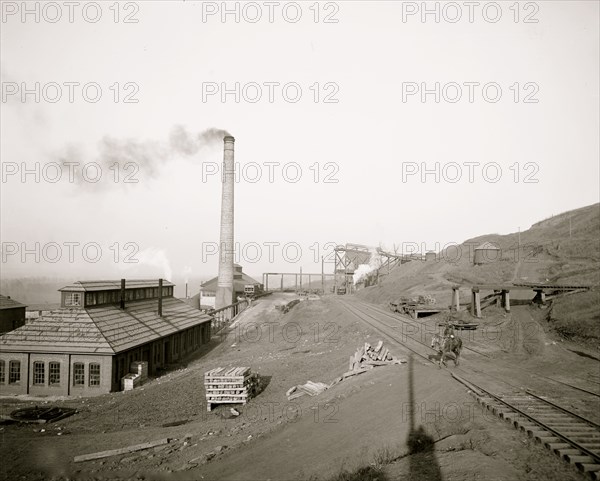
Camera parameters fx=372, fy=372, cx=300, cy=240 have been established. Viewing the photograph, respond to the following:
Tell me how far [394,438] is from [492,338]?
1550cm

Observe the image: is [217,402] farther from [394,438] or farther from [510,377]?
[510,377]

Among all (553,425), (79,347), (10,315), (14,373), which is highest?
(553,425)

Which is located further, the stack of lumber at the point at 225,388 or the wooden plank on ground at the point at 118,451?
the stack of lumber at the point at 225,388

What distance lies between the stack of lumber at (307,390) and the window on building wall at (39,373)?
1580 centimetres

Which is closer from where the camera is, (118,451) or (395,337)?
(118,451)

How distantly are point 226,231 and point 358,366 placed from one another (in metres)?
34.3

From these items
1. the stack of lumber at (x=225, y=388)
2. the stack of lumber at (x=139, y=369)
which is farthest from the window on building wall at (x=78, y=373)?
the stack of lumber at (x=225, y=388)

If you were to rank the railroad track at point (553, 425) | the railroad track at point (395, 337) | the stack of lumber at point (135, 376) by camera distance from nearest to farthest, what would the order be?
1. the railroad track at point (553, 425)
2. the railroad track at point (395, 337)
3. the stack of lumber at point (135, 376)

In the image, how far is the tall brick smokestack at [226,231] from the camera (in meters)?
48.6

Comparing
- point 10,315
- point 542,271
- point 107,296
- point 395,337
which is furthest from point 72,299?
point 542,271

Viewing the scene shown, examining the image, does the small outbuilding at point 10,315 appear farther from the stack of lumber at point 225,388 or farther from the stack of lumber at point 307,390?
the stack of lumber at point 307,390

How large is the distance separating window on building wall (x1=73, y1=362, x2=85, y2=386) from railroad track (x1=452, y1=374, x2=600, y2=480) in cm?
2185

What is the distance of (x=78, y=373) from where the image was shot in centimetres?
2273

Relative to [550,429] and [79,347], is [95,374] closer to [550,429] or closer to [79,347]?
[79,347]
